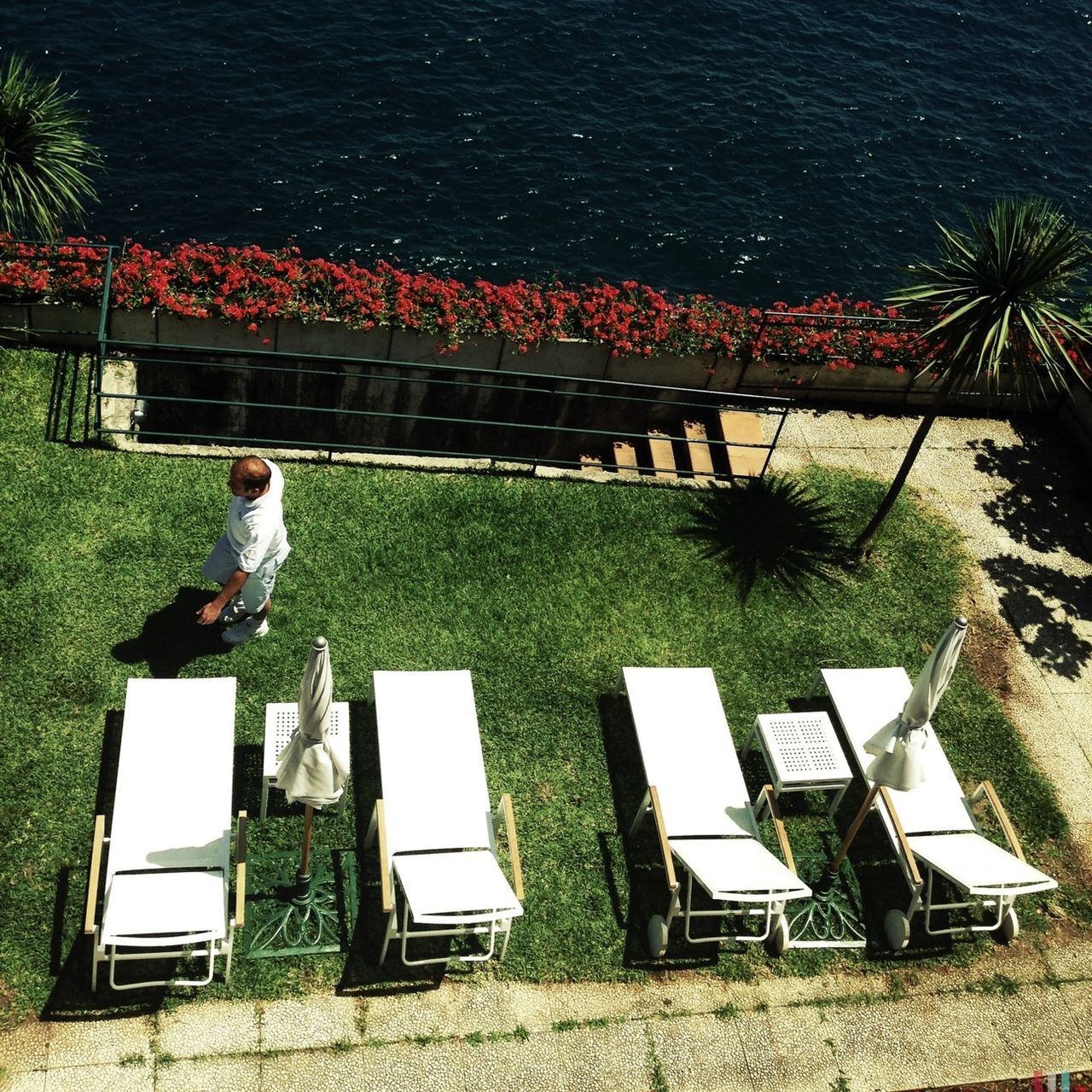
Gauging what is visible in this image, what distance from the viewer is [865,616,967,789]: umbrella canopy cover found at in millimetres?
9391

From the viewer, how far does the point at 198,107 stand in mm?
23156

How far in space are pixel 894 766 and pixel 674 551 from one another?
435cm

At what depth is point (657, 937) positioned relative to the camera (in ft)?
33.2

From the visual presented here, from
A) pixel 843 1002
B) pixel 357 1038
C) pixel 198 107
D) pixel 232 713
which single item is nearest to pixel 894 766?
pixel 843 1002

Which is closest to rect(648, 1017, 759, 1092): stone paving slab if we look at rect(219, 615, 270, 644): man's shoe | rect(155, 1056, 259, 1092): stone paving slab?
rect(155, 1056, 259, 1092): stone paving slab

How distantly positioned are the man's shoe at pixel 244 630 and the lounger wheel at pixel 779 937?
555cm

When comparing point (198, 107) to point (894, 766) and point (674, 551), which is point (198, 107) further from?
point (894, 766)

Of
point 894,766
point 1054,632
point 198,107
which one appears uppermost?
point 894,766

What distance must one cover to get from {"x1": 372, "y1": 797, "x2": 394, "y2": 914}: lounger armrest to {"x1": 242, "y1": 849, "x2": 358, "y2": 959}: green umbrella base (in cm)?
36

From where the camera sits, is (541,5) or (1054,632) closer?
(1054,632)

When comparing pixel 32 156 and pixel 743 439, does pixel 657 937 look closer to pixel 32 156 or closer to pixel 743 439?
pixel 743 439

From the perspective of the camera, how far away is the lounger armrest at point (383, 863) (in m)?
9.48

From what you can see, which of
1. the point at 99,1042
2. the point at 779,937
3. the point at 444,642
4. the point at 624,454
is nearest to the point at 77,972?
the point at 99,1042

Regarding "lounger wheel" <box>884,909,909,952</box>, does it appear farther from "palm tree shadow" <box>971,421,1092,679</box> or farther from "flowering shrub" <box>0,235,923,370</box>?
"flowering shrub" <box>0,235,923,370</box>
